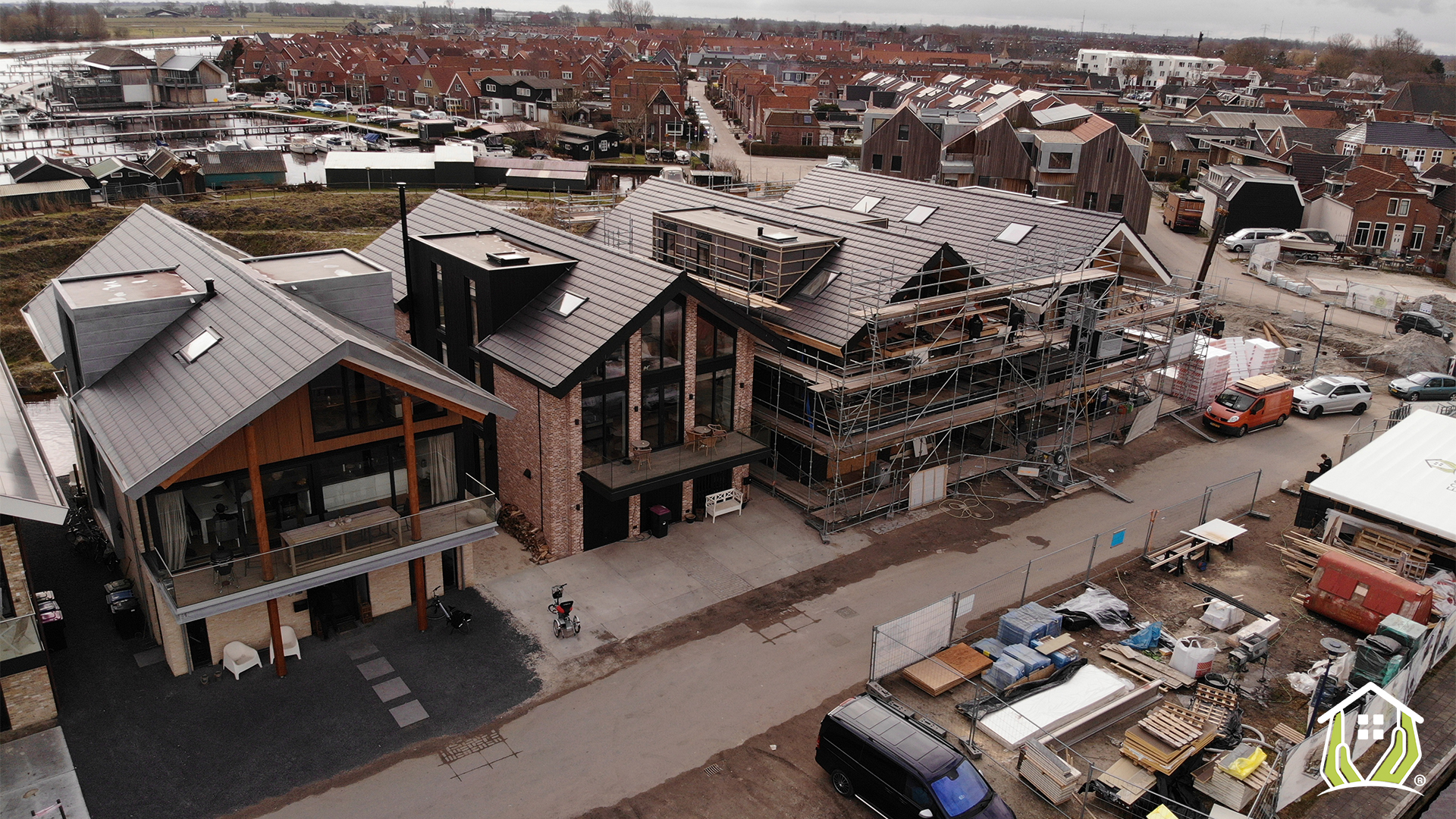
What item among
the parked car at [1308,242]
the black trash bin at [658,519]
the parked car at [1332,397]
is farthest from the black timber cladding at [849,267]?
the parked car at [1308,242]

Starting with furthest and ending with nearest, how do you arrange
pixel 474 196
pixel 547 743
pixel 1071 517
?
pixel 474 196 < pixel 1071 517 < pixel 547 743

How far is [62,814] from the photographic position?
44.3ft

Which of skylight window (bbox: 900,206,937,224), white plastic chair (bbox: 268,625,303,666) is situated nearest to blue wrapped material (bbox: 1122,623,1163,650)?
white plastic chair (bbox: 268,625,303,666)

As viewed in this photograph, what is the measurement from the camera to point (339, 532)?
56.2 ft

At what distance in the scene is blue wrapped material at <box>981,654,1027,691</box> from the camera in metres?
17.1

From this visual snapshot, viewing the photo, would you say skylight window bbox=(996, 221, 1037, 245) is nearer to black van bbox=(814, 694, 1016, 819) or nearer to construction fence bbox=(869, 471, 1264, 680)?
construction fence bbox=(869, 471, 1264, 680)

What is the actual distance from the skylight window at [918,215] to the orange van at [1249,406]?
11.5m

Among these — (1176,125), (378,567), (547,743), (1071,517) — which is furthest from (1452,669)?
(1176,125)

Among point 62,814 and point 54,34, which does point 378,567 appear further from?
point 54,34

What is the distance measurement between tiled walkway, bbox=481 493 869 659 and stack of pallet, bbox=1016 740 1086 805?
7.17 meters

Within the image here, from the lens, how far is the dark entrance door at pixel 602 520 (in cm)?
2152

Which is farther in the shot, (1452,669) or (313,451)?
(1452,669)

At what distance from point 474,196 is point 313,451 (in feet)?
152

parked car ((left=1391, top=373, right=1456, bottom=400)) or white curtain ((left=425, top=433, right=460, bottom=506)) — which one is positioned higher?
white curtain ((left=425, top=433, right=460, bottom=506))
